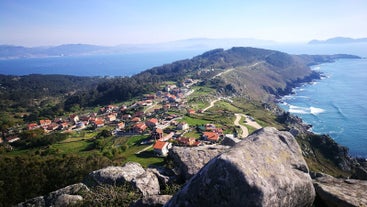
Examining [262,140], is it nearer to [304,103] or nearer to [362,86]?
[304,103]

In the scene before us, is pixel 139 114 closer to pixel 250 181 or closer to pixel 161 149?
pixel 161 149

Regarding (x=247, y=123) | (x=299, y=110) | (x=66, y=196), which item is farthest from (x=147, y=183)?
(x=299, y=110)

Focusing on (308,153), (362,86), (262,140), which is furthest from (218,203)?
(362,86)

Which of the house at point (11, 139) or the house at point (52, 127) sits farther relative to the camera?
the house at point (52, 127)

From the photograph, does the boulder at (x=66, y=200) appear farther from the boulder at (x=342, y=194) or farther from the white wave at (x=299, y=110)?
the white wave at (x=299, y=110)

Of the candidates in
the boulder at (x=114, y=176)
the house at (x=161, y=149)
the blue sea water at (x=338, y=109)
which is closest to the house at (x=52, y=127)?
the house at (x=161, y=149)

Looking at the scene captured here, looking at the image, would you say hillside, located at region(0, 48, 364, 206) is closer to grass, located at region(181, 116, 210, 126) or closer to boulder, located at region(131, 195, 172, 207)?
grass, located at region(181, 116, 210, 126)
